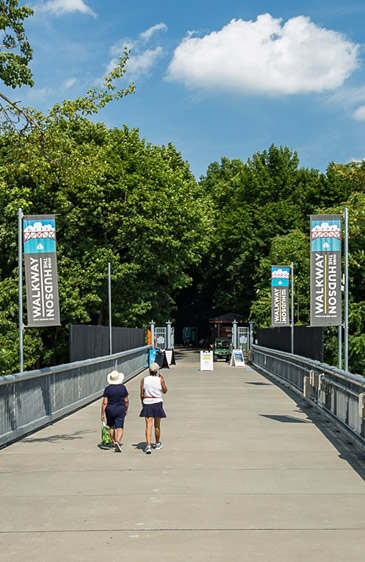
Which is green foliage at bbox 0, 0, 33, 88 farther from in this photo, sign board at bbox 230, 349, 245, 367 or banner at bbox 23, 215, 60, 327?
sign board at bbox 230, 349, 245, 367

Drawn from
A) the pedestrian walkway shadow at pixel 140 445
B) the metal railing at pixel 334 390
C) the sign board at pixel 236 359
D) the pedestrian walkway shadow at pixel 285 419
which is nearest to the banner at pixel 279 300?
the sign board at pixel 236 359

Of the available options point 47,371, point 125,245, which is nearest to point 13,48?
point 47,371

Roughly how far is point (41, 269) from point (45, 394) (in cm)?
515

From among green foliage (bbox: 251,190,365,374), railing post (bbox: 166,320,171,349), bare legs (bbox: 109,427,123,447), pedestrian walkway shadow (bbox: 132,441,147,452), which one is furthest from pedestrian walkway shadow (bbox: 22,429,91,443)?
railing post (bbox: 166,320,171,349)

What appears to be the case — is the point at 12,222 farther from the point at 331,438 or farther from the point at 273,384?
the point at 331,438

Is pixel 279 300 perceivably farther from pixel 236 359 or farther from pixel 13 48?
pixel 13 48

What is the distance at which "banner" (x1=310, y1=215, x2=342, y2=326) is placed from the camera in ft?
78.1

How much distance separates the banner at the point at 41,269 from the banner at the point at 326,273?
7476mm

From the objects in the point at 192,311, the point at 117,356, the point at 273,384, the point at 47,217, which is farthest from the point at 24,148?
the point at 192,311

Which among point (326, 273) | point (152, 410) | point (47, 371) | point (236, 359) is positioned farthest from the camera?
point (236, 359)

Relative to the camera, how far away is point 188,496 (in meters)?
9.23

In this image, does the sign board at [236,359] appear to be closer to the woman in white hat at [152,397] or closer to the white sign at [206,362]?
the white sign at [206,362]

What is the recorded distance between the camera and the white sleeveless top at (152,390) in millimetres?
13164

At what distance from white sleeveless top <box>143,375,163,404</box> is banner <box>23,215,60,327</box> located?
801 centimetres
